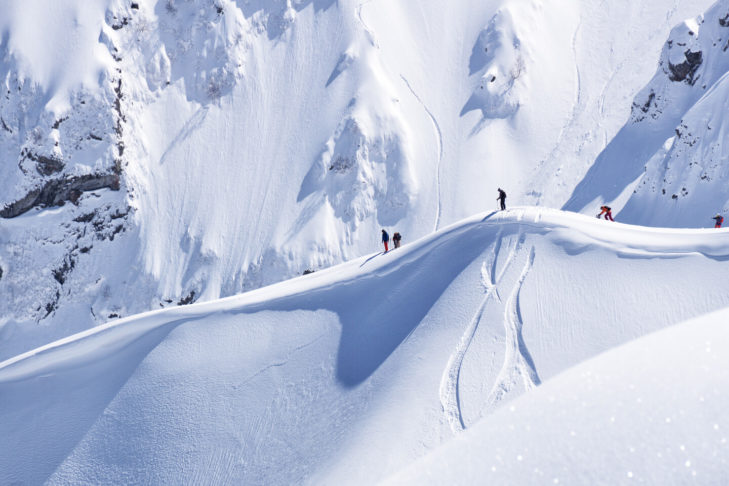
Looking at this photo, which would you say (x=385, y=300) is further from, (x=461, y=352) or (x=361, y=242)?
(x=361, y=242)

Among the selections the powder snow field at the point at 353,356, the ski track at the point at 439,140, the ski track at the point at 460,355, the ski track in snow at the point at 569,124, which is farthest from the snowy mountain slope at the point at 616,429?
the ski track at the point at 439,140

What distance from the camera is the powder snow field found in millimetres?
11609

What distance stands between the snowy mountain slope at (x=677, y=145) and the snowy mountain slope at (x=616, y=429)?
3132 cm

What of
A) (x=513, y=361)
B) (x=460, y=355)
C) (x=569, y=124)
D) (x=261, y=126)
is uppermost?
(x=261, y=126)

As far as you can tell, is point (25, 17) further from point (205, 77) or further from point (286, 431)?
point (286, 431)

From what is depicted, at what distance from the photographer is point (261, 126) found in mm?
53625

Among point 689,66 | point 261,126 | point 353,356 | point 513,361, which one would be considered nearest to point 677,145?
point 689,66

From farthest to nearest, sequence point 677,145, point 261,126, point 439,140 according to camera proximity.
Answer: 1. point 261,126
2. point 439,140
3. point 677,145

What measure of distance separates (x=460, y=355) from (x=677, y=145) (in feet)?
95.6

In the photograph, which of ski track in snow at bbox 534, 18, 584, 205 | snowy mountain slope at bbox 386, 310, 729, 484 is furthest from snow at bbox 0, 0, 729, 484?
ski track in snow at bbox 534, 18, 584, 205

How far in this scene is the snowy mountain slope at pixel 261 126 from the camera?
4912 cm

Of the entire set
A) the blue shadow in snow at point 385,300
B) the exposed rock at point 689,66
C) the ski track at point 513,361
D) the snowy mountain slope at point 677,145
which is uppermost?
the exposed rock at point 689,66

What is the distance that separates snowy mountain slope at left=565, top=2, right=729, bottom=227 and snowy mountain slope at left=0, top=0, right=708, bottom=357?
4.51 metres

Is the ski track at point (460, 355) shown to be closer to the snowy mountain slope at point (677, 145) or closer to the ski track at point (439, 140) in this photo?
A: the snowy mountain slope at point (677, 145)
